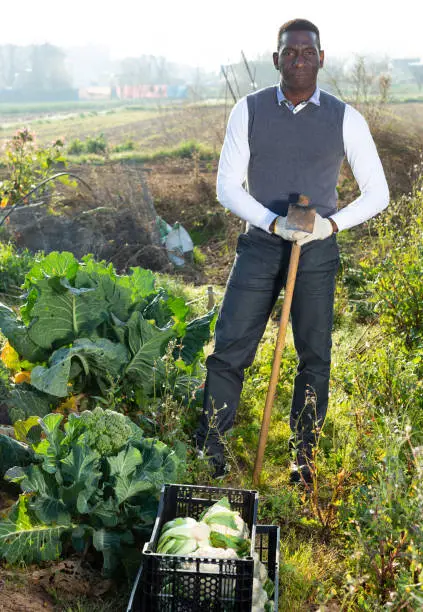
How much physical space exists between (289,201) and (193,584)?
1.79 metres

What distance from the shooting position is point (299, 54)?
3354 millimetres

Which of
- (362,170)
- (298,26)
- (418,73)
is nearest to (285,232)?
(362,170)

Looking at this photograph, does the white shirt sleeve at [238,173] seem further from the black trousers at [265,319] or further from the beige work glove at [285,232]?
the black trousers at [265,319]

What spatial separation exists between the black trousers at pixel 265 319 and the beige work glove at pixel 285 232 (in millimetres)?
172

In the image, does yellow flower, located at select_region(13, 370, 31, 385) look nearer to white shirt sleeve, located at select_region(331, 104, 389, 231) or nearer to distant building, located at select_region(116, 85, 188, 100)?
white shirt sleeve, located at select_region(331, 104, 389, 231)

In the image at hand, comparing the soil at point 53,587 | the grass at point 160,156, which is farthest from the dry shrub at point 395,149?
the soil at point 53,587

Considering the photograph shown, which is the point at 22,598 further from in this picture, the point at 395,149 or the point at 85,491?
the point at 395,149

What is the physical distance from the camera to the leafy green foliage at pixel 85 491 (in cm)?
284

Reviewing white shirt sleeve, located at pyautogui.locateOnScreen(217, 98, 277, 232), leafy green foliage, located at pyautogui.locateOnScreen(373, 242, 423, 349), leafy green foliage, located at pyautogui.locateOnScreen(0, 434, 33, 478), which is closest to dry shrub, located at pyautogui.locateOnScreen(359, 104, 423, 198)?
leafy green foliage, located at pyautogui.locateOnScreen(373, 242, 423, 349)

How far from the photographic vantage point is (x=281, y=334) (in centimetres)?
354

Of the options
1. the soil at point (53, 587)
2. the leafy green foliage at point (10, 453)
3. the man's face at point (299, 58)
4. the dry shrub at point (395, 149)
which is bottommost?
the soil at point (53, 587)

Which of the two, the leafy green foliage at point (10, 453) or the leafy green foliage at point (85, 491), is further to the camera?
the leafy green foliage at point (10, 453)

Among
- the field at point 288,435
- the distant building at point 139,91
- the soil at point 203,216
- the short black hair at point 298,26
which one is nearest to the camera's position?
the field at point 288,435

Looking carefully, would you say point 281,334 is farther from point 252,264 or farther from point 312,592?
point 312,592
